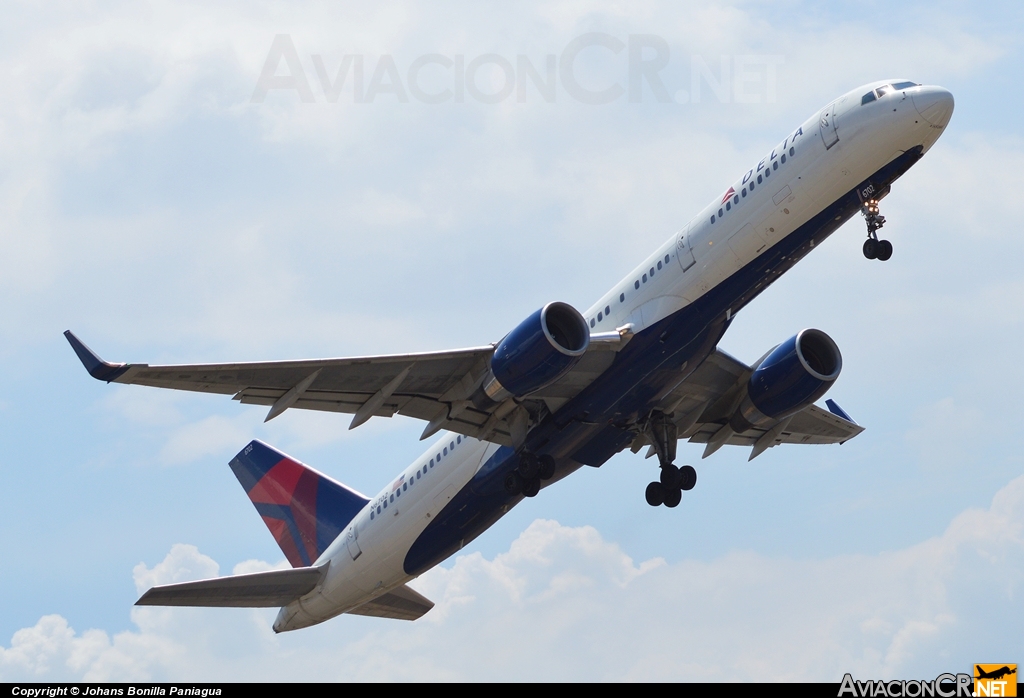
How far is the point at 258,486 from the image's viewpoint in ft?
120

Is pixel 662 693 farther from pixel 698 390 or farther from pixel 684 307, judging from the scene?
pixel 698 390

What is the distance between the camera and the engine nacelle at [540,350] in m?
24.9

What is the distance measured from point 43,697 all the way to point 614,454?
14332mm

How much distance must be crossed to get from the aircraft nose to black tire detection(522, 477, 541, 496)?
11587mm

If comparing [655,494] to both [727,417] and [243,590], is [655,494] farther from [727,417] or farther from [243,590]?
[243,590]

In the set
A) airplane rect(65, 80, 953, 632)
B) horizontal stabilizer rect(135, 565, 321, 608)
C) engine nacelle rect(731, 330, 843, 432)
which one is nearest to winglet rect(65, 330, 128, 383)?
airplane rect(65, 80, 953, 632)

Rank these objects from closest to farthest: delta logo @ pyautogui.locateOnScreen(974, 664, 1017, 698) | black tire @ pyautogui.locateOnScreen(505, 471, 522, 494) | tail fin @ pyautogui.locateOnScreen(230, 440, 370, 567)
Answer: delta logo @ pyautogui.locateOnScreen(974, 664, 1017, 698) < black tire @ pyautogui.locateOnScreen(505, 471, 522, 494) < tail fin @ pyautogui.locateOnScreen(230, 440, 370, 567)

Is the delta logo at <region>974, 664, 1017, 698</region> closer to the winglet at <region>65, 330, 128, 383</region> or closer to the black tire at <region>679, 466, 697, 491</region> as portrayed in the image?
the black tire at <region>679, 466, 697, 491</region>

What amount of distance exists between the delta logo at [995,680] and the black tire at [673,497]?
10694 mm

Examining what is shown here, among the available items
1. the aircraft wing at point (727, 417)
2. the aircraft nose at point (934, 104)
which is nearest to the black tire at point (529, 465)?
the aircraft wing at point (727, 417)

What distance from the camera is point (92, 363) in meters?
22.7

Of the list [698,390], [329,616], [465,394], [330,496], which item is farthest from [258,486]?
[698,390]

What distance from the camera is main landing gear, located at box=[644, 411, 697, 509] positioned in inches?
1206

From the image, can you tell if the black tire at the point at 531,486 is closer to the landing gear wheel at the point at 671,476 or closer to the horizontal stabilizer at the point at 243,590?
the landing gear wheel at the point at 671,476
